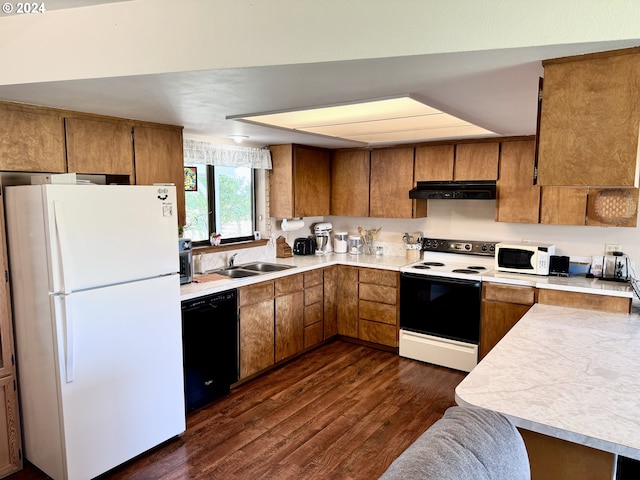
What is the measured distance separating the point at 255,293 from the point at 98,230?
153 centimetres

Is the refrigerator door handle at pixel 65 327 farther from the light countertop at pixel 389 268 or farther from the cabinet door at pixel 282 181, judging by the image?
the cabinet door at pixel 282 181

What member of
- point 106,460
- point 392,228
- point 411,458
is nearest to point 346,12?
point 411,458

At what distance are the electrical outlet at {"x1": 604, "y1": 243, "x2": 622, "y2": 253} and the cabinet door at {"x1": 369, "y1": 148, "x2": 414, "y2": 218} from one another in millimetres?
1722

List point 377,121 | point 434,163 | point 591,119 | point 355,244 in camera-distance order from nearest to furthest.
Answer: point 591,119, point 377,121, point 434,163, point 355,244

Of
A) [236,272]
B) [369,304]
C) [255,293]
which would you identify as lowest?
[369,304]

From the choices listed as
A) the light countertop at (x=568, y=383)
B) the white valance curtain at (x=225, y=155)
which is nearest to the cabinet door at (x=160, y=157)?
the white valance curtain at (x=225, y=155)

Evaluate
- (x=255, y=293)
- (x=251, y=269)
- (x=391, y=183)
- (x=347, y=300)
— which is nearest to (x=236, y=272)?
(x=251, y=269)

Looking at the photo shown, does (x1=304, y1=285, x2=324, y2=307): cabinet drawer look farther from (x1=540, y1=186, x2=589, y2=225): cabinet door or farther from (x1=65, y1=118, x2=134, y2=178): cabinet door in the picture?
(x1=540, y1=186, x2=589, y2=225): cabinet door

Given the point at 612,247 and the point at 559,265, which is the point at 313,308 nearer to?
the point at 559,265

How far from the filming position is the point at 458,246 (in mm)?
4383

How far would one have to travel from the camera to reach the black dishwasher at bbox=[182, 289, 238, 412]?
9.98ft

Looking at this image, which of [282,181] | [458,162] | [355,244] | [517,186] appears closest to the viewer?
[517,186]

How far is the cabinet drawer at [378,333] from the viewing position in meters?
4.24

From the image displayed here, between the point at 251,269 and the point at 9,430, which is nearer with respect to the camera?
the point at 9,430
